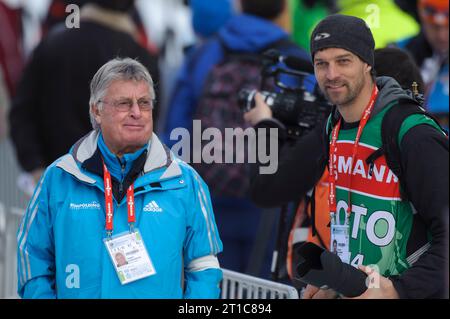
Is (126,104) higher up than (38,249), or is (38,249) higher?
(126,104)

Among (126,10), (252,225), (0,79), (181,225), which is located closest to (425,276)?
(181,225)

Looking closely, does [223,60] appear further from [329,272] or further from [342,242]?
[329,272]

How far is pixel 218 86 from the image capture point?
21.0 ft

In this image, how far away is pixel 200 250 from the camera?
4.34 m

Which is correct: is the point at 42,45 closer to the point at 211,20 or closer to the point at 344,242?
the point at 211,20

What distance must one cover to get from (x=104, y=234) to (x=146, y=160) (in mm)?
309

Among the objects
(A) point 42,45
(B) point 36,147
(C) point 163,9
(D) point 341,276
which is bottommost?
(D) point 341,276

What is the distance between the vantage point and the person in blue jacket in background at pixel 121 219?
14.0ft

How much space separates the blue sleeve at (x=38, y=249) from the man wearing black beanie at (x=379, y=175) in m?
0.98

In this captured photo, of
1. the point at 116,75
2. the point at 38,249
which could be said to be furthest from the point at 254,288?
the point at 116,75

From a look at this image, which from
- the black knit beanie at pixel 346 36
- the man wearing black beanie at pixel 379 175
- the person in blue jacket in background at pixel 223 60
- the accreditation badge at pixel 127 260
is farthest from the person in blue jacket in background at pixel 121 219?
the person in blue jacket in background at pixel 223 60

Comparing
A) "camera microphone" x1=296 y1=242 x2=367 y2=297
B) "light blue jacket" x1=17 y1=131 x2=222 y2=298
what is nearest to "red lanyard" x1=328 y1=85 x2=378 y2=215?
"camera microphone" x1=296 y1=242 x2=367 y2=297

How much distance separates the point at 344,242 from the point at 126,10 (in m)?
2.78

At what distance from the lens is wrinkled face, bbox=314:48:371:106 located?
432 centimetres
